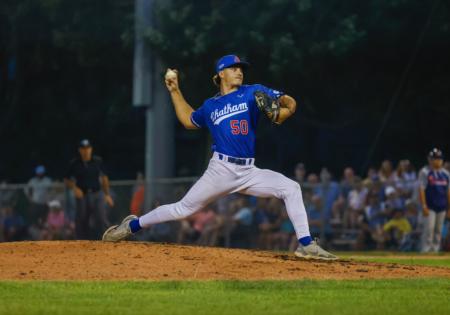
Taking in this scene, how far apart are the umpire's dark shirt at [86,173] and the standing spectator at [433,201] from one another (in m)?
5.46

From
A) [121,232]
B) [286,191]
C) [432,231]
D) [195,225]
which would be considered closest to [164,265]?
[121,232]

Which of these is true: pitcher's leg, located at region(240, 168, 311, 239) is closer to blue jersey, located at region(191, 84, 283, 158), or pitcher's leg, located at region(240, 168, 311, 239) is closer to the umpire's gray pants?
blue jersey, located at region(191, 84, 283, 158)

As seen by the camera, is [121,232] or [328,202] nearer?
[121,232]

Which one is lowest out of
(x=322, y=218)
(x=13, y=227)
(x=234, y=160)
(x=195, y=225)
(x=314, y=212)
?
(x=13, y=227)

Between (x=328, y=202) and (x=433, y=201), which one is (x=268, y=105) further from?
(x=328, y=202)

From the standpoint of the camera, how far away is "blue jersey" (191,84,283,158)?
1120 cm

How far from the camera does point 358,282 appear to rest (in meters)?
10.2

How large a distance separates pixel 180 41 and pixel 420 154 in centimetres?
614

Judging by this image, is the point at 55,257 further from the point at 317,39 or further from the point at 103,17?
the point at 103,17

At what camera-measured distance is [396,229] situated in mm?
20328

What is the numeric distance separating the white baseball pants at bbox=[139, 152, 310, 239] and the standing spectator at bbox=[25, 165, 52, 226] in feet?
40.8

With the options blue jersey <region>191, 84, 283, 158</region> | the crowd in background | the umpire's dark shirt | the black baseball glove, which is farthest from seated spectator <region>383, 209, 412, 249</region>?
the black baseball glove

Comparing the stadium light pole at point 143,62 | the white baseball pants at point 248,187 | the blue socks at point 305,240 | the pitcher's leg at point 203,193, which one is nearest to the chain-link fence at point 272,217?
the stadium light pole at point 143,62

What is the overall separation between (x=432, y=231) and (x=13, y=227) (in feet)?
30.4
